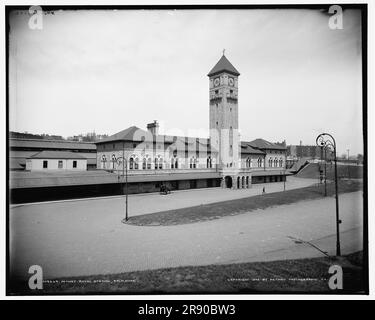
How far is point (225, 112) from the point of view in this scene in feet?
138

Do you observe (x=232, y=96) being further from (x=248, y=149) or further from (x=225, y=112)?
(x=248, y=149)

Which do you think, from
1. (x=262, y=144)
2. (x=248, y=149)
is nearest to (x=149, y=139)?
(x=248, y=149)

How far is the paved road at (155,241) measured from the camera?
35.3ft

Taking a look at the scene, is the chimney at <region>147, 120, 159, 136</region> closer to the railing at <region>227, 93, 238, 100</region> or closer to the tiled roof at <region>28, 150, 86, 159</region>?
the tiled roof at <region>28, 150, 86, 159</region>

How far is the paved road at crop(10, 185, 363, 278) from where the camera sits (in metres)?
10.8

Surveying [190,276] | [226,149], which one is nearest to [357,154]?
[190,276]

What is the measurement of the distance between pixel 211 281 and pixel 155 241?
430 centimetres

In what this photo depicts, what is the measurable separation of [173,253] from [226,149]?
3155cm

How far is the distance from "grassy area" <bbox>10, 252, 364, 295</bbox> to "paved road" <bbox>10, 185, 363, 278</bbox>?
0.42 metres

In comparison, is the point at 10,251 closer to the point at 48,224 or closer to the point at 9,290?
the point at 9,290

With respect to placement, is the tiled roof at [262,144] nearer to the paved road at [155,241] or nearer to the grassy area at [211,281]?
the paved road at [155,241]

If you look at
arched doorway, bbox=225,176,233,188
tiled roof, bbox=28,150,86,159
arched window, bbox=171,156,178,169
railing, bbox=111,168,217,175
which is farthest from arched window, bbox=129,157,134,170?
arched doorway, bbox=225,176,233,188

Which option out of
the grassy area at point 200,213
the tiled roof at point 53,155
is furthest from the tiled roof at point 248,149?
the tiled roof at point 53,155

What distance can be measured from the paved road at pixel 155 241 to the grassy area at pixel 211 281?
0.42 m
